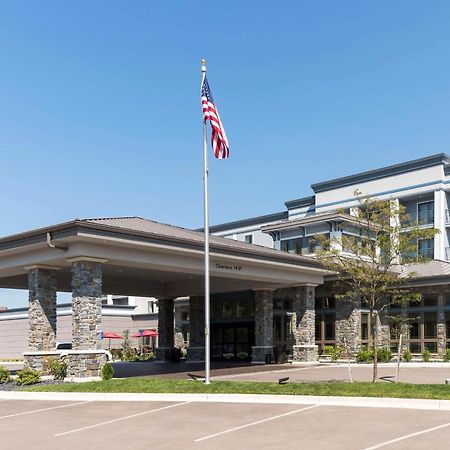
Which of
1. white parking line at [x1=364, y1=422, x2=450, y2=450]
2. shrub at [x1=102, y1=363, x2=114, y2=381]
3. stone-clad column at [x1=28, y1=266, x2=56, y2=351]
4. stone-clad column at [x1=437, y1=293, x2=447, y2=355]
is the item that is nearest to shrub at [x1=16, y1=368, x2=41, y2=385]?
stone-clad column at [x1=28, y1=266, x2=56, y2=351]

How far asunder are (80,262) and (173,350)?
64.0 feet

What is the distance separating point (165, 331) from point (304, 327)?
11104mm

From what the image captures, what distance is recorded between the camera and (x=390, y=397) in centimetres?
1809

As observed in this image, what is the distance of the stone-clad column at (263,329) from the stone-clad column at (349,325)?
577 centimetres

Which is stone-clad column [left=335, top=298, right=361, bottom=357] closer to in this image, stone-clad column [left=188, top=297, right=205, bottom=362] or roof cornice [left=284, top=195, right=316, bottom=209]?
stone-clad column [left=188, top=297, right=205, bottom=362]

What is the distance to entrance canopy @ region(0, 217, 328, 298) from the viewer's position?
2558 centimetres

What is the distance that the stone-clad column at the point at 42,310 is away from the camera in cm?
2828

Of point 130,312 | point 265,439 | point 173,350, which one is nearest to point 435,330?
point 173,350

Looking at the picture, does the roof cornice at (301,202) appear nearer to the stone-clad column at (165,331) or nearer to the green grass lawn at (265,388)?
the stone-clad column at (165,331)

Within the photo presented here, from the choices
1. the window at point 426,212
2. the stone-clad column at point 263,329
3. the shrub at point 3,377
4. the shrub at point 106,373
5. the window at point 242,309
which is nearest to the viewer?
the shrub at point 106,373

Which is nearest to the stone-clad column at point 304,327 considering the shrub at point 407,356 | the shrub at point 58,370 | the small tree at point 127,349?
the shrub at point 407,356

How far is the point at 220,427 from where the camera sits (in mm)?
15070

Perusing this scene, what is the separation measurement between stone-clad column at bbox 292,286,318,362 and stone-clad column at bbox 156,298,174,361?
9785 mm

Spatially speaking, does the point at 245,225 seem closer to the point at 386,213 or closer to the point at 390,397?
the point at 386,213
